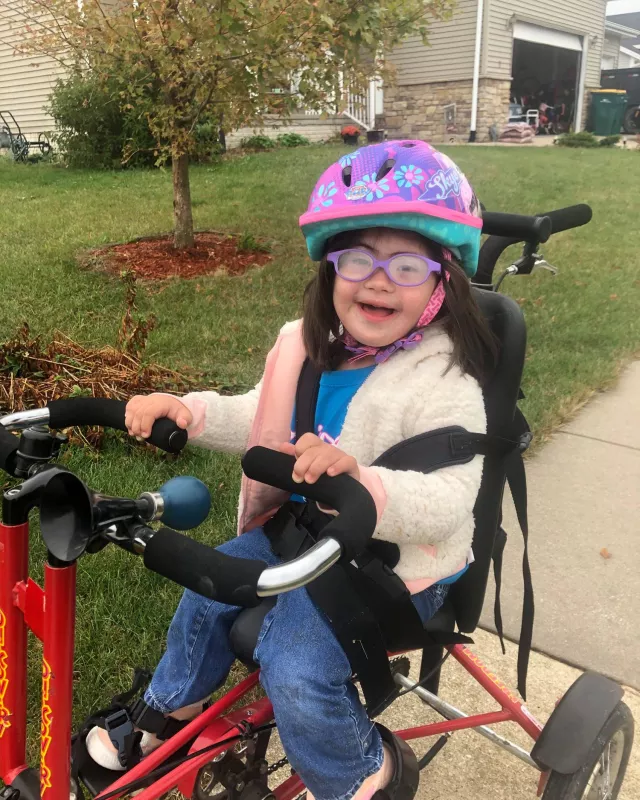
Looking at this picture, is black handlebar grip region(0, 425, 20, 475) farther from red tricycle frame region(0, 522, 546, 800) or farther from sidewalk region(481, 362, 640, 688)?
sidewalk region(481, 362, 640, 688)

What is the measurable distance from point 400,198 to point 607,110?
24.4 m

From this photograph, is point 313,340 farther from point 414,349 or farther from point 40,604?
point 40,604

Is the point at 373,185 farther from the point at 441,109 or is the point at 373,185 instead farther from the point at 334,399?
the point at 441,109

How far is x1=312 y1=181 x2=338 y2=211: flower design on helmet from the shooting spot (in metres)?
1.66

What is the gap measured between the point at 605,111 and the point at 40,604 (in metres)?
25.3

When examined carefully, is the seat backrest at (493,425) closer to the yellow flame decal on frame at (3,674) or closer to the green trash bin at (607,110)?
the yellow flame decal on frame at (3,674)

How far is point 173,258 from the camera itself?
668cm

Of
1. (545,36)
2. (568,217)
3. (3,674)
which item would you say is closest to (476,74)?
(545,36)

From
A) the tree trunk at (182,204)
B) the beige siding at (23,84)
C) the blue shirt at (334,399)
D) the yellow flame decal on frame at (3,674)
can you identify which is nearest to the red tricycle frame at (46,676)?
the yellow flame decal on frame at (3,674)

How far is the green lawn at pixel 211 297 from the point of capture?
8.82ft

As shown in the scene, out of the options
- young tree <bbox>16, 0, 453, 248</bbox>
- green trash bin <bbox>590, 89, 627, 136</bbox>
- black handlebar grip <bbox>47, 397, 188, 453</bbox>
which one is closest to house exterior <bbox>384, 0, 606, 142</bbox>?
green trash bin <bbox>590, 89, 627, 136</bbox>

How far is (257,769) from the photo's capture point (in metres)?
1.75

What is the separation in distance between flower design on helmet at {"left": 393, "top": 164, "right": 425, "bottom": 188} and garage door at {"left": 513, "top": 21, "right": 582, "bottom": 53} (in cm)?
2101

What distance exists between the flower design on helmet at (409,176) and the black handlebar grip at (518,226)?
376 mm
